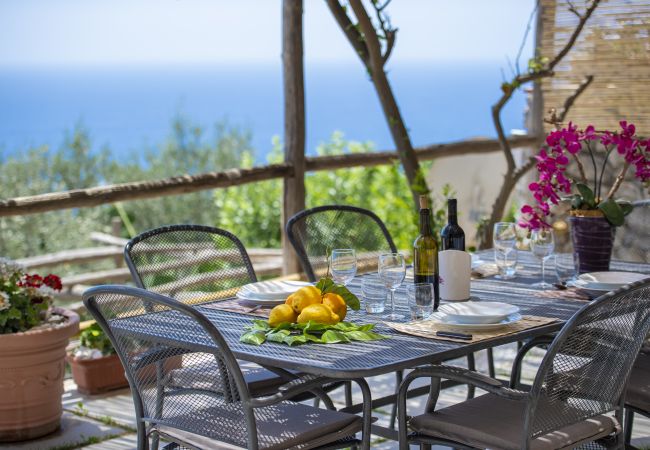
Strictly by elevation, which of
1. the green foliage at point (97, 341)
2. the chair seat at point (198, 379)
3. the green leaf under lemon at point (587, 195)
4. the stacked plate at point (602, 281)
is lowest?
the green foliage at point (97, 341)

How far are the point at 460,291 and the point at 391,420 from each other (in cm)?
97

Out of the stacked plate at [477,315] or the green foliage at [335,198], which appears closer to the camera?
the stacked plate at [477,315]

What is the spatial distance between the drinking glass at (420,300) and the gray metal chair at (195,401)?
282 millimetres

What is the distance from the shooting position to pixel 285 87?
208 inches

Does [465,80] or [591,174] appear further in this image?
[465,80]

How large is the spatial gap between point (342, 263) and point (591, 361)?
0.82 meters

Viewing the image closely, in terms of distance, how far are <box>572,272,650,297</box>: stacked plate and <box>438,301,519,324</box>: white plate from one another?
0.39 metres

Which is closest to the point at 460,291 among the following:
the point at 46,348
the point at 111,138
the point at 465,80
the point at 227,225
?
the point at 46,348

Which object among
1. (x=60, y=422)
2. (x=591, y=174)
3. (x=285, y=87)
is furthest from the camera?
(x=591, y=174)

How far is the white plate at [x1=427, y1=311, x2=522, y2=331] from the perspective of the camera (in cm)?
240

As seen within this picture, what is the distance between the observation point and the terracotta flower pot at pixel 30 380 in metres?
3.50

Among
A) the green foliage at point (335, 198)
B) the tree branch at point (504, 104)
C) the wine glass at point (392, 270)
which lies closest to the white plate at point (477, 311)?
the wine glass at point (392, 270)

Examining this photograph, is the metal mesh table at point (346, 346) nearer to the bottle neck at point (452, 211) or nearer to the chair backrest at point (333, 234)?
the bottle neck at point (452, 211)

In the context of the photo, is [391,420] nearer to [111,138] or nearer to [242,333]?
[242,333]
